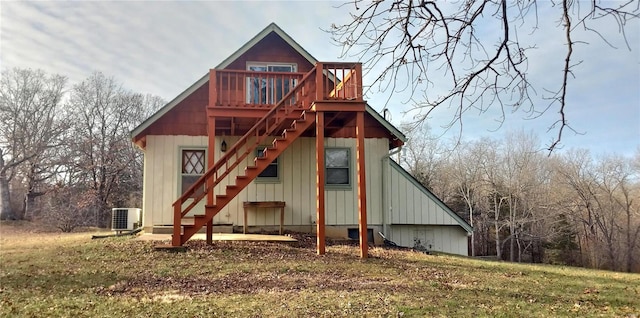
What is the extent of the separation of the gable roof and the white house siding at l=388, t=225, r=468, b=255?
294cm

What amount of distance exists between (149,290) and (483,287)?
4.98 meters

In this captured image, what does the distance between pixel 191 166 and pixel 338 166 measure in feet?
14.1

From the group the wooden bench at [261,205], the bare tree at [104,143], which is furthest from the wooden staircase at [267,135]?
the bare tree at [104,143]

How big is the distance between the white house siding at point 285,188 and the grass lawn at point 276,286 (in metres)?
2.51

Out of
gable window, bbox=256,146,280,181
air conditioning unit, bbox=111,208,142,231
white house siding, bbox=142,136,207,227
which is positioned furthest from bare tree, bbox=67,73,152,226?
gable window, bbox=256,146,280,181

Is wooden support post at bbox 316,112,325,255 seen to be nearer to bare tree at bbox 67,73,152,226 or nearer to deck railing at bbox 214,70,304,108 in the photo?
deck railing at bbox 214,70,304,108

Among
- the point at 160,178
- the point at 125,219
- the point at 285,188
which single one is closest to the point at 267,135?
the point at 285,188

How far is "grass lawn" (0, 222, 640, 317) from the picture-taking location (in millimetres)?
5199

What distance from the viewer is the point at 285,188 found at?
506 inches

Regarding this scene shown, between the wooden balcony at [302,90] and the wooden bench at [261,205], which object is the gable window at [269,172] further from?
the wooden balcony at [302,90]

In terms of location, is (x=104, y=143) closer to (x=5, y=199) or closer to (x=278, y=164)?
(x=5, y=199)

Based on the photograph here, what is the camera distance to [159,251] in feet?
30.3

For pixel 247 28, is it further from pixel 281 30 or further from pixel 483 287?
pixel 483 287

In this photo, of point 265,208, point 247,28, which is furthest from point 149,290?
point 247,28
